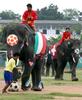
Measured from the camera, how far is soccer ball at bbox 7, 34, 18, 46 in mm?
16203

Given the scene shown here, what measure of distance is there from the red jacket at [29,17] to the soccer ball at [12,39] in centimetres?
180

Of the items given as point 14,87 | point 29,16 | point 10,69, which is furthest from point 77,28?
point 10,69

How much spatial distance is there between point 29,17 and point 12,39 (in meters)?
2.34

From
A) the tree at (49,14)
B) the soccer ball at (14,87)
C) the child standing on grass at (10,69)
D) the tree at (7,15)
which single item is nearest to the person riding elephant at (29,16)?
the child standing on grass at (10,69)

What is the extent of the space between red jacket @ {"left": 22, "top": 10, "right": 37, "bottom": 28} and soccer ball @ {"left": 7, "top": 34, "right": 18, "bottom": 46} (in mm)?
1804

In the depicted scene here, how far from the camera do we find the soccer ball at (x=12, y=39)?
16203mm

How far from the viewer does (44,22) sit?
12000 cm

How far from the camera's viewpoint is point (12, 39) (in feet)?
53.5

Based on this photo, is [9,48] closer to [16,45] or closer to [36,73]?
[16,45]

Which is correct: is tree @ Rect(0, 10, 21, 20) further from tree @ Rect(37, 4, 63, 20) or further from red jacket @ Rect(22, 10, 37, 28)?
red jacket @ Rect(22, 10, 37, 28)

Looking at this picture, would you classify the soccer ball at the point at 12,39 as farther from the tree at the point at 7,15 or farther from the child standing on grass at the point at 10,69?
the tree at the point at 7,15

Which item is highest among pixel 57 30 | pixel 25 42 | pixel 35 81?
pixel 25 42

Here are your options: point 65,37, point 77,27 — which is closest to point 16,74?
point 65,37

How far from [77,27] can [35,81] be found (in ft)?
294
